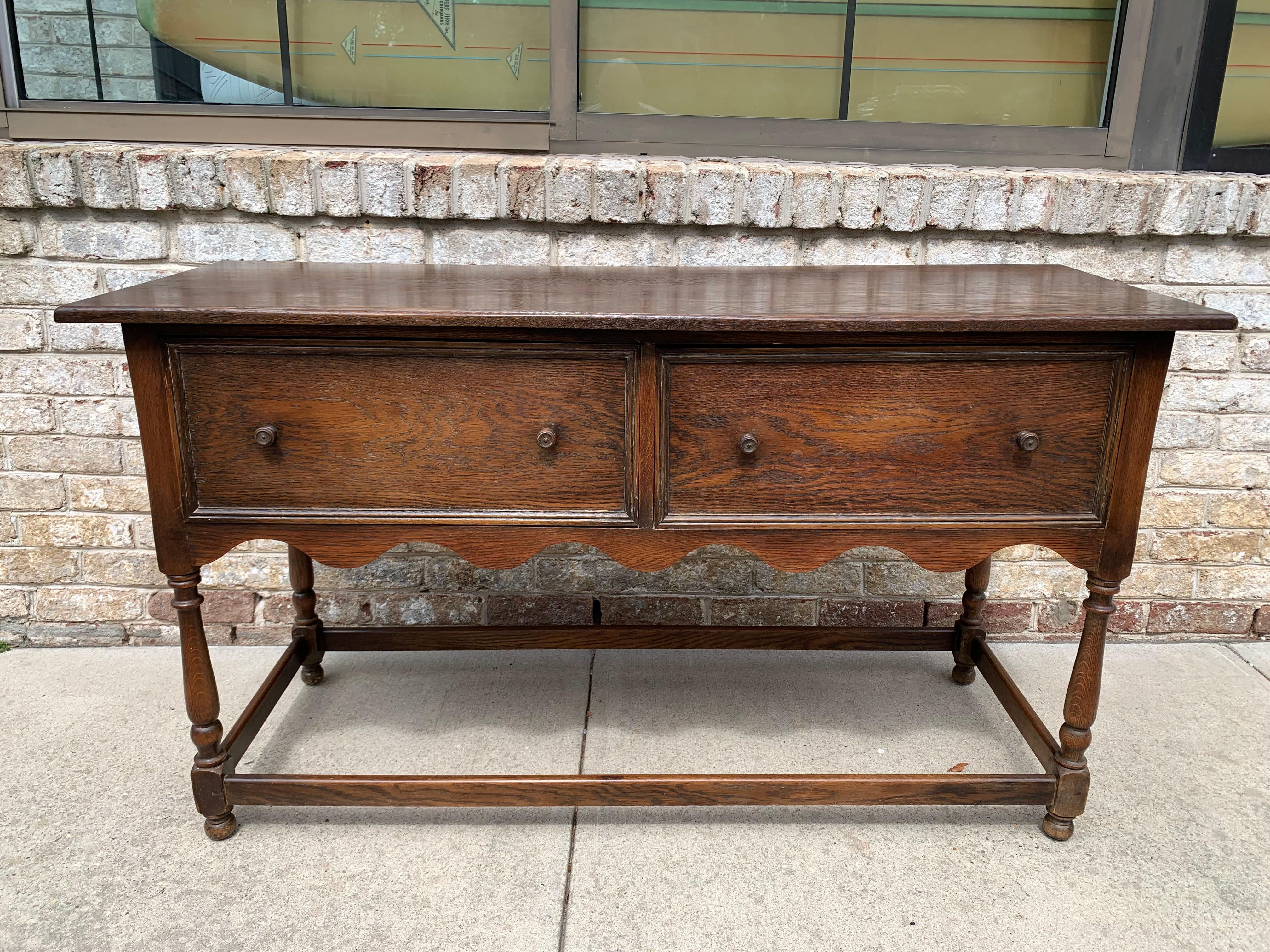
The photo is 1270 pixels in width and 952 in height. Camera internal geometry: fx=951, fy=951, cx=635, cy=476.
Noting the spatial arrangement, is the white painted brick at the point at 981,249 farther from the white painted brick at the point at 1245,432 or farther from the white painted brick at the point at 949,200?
the white painted brick at the point at 1245,432

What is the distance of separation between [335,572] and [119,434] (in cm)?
68

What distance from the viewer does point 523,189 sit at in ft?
7.78

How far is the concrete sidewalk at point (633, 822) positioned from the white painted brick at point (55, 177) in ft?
4.08

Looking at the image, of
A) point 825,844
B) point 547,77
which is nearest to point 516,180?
point 547,77

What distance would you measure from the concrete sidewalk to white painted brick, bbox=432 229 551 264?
111cm

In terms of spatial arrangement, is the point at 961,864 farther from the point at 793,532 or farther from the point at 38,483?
the point at 38,483

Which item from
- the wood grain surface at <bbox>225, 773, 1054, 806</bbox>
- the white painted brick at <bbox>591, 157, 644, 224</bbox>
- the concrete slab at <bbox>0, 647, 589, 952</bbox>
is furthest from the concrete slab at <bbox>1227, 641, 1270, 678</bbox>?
the white painted brick at <bbox>591, 157, 644, 224</bbox>

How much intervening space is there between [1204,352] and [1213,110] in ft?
2.11

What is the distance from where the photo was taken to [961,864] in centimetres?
192

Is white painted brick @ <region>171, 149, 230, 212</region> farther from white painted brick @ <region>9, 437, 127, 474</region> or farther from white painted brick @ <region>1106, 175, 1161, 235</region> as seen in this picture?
white painted brick @ <region>1106, 175, 1161, 235</region>

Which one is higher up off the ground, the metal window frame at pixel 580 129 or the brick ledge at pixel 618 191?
the metal window frame at pixel 580 129

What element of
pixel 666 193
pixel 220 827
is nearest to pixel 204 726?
pixel 220 827

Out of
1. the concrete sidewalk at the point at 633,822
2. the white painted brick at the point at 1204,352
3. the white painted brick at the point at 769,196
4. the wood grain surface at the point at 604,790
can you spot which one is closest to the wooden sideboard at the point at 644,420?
the wood grain surface at the point at 604,790

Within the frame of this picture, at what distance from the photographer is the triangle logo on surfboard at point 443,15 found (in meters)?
2.46
